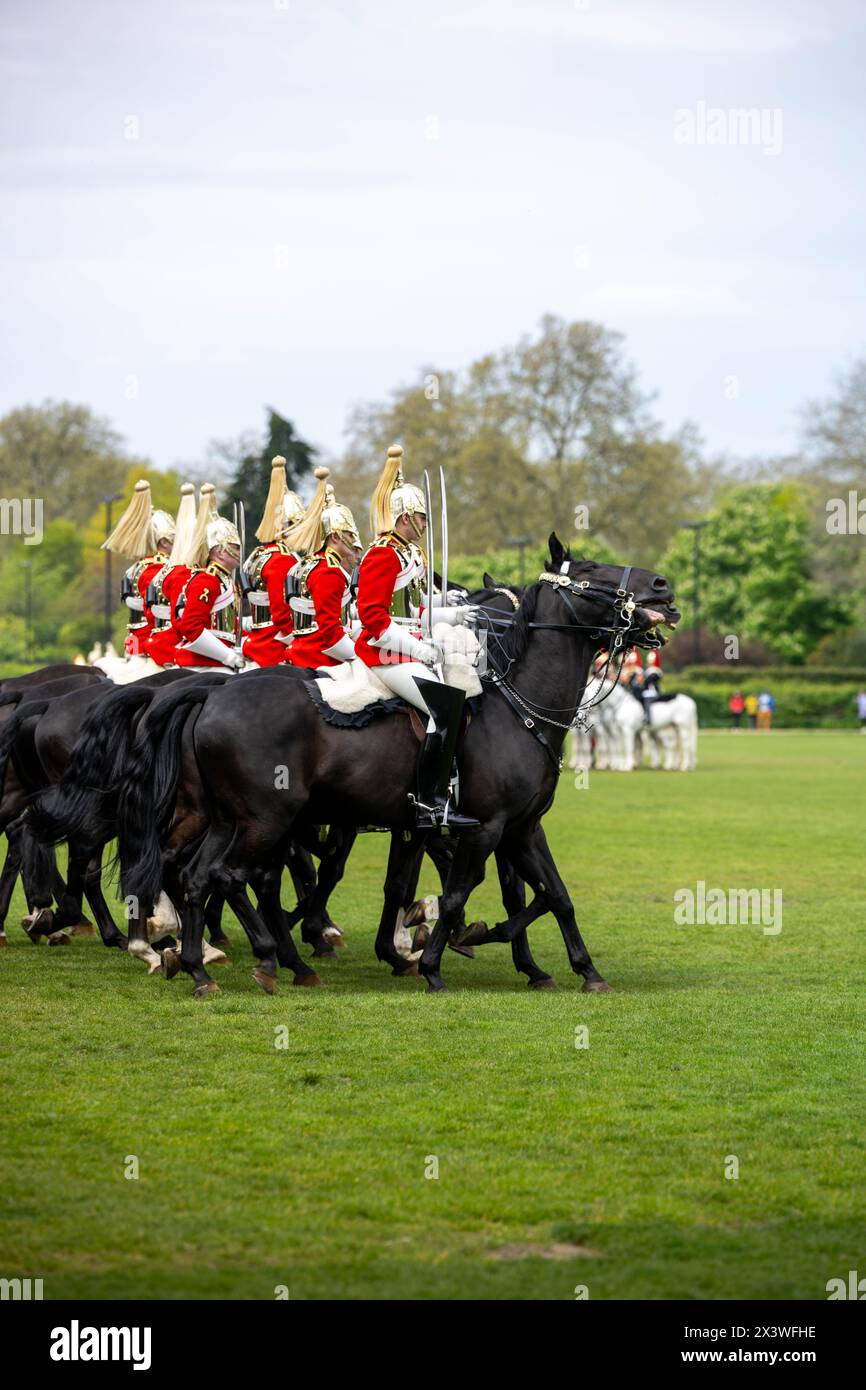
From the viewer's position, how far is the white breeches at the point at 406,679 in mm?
10766

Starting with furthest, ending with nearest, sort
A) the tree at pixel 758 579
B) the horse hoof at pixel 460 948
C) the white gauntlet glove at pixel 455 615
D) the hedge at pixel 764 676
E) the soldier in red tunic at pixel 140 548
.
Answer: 1. the tree at pixel 758 579
2. the hedge at pixel 764 676
3. the soldier in red tunic at pixel 140 548
4. the horse hoof at pixel 460 948
5. the white gauntlet glove at pixel 455 615

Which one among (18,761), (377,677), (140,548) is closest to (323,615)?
(377,677)

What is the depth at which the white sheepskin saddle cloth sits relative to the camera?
35.3 feet

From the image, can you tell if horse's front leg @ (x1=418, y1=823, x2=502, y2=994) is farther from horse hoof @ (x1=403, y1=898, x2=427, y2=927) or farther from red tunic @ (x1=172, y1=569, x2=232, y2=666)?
red tunic @ (x1=172, y1=569, x2=232, y2=666)

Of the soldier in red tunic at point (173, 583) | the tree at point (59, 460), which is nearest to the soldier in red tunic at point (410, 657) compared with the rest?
the soldier in red tunic at point (173, 583)

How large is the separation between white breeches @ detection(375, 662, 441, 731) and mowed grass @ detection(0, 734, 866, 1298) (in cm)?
184

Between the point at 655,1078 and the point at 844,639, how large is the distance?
8326 centimetres

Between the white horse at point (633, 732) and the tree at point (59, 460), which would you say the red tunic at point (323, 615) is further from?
the tree at point (59, 460)

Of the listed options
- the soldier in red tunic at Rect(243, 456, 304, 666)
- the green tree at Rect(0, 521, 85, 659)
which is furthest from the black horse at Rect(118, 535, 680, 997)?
the green tree at Rect(0, 521, 85, 659)

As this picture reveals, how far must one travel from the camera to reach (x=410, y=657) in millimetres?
10914

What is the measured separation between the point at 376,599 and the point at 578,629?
1411 mm
